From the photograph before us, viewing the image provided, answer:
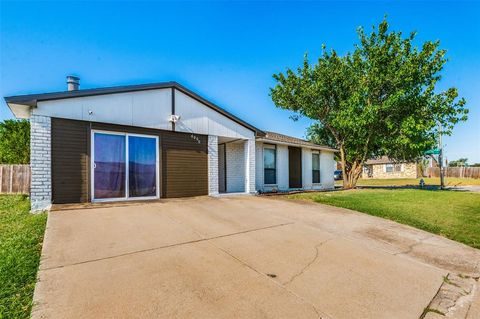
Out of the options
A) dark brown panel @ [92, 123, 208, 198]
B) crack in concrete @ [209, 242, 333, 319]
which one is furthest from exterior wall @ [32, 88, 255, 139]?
crack in concrete @ [209, 242, 333, 319]

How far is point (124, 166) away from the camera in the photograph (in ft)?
25.5

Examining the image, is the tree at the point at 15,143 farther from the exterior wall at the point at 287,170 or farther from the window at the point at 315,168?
the window at the point at 315,168

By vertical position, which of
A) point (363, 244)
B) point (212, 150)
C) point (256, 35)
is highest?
point (256, 35)

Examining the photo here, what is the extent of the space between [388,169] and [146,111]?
1729 inches

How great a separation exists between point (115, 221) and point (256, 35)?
13.0 m

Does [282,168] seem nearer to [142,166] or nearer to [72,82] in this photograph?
[142,166]

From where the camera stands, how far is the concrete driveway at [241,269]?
2.47 meters

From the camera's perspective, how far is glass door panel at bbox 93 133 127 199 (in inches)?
290

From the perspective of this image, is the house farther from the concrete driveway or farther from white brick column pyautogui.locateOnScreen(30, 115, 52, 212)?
the concrete driveway

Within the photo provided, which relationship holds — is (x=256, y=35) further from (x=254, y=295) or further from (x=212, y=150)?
(x=254, y=295)

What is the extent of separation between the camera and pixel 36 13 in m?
8.05

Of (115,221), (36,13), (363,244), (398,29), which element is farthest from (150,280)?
(398,29)

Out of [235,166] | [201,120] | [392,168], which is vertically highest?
[201,120]

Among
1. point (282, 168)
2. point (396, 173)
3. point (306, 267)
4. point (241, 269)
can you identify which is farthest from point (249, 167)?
point (396, 173)
